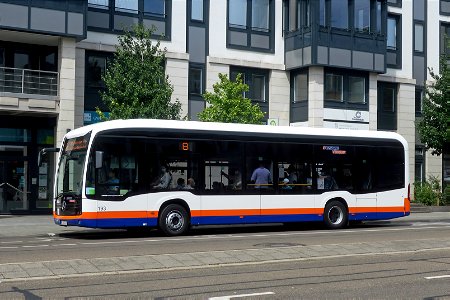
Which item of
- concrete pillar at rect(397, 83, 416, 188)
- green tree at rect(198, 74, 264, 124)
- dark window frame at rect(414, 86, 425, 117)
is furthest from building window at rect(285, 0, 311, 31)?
dark window frame at rect(414, 86, 425, 117)

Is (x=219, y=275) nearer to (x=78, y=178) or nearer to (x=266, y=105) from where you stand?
(x=78, y=178)

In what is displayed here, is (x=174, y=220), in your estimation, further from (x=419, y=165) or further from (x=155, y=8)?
(x=419, y=165)

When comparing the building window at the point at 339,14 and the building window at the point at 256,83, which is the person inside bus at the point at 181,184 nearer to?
the building window at the point at 256,83

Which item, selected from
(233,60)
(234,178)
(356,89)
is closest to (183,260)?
(234,178)

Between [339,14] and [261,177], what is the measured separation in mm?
17039

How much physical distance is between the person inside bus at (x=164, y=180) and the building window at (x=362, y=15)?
19.5 metres

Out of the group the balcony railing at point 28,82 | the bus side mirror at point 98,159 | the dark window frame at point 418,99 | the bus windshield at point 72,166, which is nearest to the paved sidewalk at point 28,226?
the bus windshield at point 72,166

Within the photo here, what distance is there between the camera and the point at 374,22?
35.3 metres

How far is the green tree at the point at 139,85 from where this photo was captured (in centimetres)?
2591

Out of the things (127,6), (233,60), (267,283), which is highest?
(127,6)

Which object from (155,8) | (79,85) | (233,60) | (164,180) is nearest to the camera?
(164,180)

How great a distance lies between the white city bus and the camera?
695 inches

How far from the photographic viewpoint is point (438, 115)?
35.0m

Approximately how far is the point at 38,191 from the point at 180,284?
1967cm
